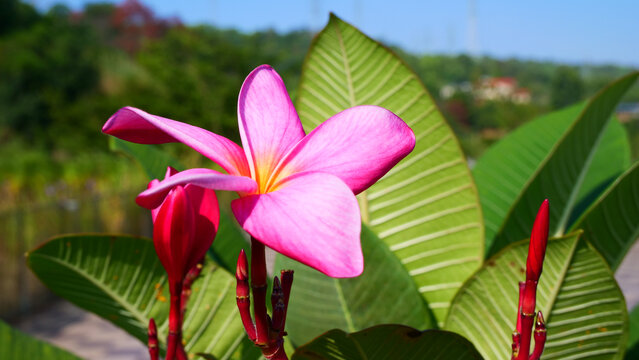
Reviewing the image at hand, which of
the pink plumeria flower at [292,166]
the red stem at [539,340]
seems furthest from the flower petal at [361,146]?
the red stem at [539,340]

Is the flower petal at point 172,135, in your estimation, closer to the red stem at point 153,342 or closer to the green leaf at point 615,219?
the red stem at point 153,342

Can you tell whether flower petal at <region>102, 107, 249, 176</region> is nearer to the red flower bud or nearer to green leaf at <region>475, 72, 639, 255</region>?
the red flower bud

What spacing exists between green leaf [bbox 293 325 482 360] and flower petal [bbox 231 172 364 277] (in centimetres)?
7

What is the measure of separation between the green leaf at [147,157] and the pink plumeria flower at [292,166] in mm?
172

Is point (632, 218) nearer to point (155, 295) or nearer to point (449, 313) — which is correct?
point (449, 313)

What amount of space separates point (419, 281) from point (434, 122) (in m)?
0.11

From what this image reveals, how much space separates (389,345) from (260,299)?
0.07 metres

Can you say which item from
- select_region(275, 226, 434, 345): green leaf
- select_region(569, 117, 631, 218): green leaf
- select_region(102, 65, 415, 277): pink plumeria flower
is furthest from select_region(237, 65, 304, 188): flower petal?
select_region(569, 117, 631, 218): green leaf

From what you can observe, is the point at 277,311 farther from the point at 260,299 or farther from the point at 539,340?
the point at 539,340

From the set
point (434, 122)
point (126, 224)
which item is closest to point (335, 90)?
point (434, 122)

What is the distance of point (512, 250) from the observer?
0.33 metres

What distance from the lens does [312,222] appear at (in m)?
0.21

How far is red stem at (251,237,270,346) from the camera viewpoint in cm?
24

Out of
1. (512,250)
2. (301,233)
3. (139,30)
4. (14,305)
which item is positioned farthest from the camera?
(139,30)
